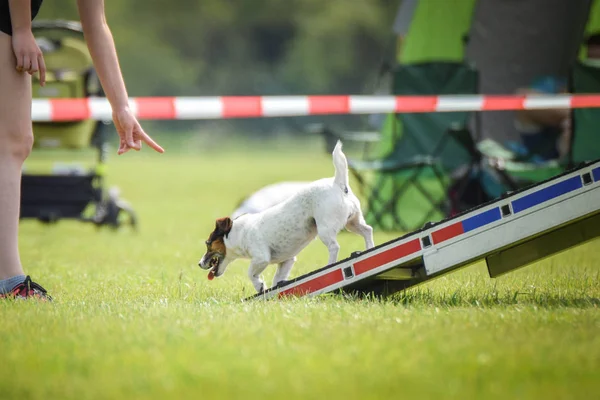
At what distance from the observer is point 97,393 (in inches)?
107

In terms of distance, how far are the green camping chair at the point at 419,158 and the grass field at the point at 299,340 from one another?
361cm

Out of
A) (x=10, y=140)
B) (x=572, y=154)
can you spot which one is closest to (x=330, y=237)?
(x=10, y=140)

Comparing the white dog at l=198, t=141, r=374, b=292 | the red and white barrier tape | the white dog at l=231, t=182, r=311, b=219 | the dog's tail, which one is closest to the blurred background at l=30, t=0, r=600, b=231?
the red and white barrier tape

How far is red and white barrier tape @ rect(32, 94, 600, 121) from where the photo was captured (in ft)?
25.3

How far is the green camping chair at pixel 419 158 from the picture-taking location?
9.73 m

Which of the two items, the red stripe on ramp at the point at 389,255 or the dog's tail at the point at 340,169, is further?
the dog's tail at the point at 340,169

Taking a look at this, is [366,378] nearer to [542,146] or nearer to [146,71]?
[542,146]

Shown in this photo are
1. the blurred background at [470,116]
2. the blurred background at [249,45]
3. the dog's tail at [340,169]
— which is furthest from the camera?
the blurred background at [249,45]

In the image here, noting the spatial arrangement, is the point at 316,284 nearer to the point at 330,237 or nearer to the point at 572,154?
the point at 330,237

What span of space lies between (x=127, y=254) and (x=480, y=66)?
653 cm

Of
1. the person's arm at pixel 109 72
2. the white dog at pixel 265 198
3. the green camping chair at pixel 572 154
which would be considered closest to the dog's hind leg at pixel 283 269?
the person's arm at pixel 109 72

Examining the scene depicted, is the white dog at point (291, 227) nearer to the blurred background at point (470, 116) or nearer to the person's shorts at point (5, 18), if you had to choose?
the person's shorts at point (5, 18)

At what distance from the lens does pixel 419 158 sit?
997 cm

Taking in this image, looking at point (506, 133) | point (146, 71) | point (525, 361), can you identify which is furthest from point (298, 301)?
point (146, 71)
